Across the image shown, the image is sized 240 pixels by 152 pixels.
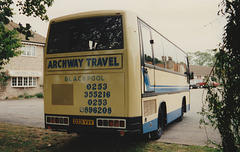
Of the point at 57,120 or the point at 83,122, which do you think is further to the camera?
the point at 57,120

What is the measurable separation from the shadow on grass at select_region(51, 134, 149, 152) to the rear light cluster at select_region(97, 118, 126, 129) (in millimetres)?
476

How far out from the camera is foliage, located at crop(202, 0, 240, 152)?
340cm

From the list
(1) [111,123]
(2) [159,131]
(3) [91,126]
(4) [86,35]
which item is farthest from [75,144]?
(4) [86,35]

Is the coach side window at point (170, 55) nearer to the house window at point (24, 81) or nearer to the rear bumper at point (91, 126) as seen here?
the rear bumper at point (91, 126)

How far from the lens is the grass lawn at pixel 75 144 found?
20.5 feet

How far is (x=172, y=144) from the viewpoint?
265 inches

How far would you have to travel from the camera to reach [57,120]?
19.8ft

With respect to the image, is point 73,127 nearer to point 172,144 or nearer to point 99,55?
point 99,55

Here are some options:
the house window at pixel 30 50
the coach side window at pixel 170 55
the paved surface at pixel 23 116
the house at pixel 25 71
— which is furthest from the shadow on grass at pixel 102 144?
the house window at pixel 30 50

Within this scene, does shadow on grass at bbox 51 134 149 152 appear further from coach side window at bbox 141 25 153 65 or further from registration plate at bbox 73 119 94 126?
coach side window at bbox 141 25 153 65

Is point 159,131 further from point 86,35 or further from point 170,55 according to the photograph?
point 86,35

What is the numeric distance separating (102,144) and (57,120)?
5.02 ft

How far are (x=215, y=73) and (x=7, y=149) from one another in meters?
5.41

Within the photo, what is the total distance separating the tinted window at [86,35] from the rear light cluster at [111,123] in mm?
1642
